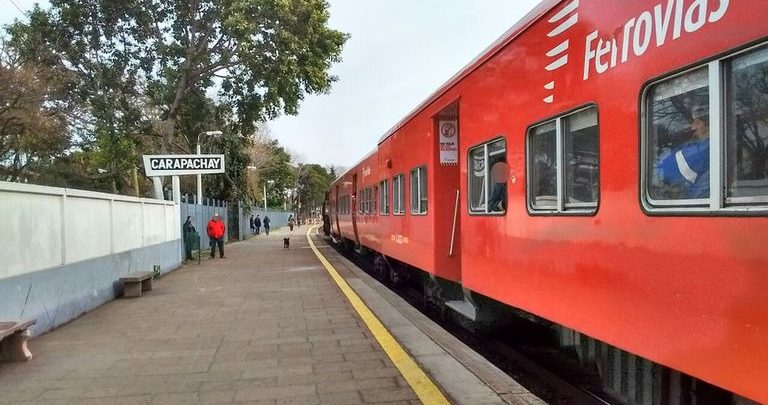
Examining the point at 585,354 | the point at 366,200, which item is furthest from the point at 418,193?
the point at 366,200

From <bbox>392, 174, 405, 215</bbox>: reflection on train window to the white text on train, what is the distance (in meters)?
5.96

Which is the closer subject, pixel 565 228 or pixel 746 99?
pixel 746 99

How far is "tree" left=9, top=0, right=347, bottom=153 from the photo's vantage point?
19.4 metres

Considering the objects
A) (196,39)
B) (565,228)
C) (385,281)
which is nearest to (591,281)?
(565,228)

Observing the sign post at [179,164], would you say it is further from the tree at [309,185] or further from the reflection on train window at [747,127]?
the tree at [309,185]

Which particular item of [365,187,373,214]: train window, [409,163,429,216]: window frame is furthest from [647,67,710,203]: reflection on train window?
[365,187,373,214]: train window

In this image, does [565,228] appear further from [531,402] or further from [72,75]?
[72,75]

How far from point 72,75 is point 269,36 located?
7107 millimetres

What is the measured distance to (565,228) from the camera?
13.0 ft

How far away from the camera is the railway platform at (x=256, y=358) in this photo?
4.57 meters

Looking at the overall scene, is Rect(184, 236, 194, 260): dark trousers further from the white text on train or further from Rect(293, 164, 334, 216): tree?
Rect(293, 164, 334, 216): tree

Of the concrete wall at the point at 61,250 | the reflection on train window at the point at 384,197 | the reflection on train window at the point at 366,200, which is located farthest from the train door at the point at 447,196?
the reflection on train window at the point at 366,200

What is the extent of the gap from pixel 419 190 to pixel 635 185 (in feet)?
16.6

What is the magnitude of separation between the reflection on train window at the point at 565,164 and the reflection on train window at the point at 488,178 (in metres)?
0.53
